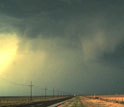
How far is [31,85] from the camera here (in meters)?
103
